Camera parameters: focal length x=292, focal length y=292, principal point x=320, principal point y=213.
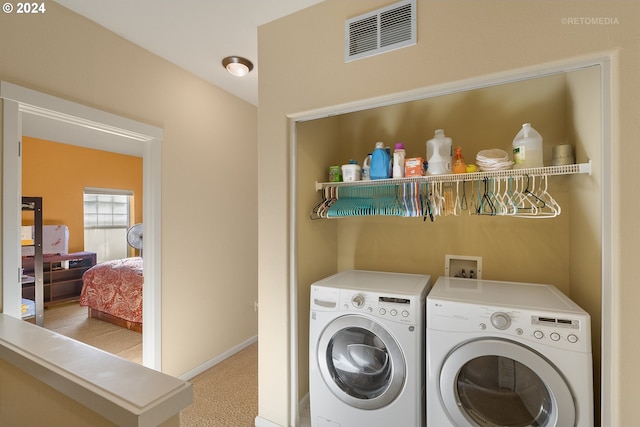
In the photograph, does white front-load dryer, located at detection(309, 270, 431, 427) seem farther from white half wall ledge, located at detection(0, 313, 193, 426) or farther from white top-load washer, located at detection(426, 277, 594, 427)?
white half wall ledge, located at detection(0, 313, 193, 426)

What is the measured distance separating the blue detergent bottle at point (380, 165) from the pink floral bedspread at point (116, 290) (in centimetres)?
316

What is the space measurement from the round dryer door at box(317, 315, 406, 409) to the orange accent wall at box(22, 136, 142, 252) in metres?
4.98

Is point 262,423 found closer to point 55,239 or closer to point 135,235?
point 135,235

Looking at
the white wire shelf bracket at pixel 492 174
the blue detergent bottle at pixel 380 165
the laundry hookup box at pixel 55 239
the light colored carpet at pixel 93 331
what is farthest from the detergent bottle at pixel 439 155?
the laundry hookup box at pixel 55 239

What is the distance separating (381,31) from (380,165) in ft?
2.41

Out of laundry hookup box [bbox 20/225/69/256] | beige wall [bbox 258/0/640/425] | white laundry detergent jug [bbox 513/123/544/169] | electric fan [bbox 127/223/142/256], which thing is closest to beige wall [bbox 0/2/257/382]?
beige wall [bbox 258/0/640/425]

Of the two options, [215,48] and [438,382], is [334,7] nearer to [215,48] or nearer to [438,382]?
[215,48]

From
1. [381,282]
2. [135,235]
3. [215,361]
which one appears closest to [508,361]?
[381,282]

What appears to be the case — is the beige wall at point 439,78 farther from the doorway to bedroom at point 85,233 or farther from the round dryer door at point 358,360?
the doorway to bedroom at point 85,233

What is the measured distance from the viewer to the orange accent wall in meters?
4.43

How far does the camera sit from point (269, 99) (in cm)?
187

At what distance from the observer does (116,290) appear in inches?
143

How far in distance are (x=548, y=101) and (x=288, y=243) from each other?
1842mm

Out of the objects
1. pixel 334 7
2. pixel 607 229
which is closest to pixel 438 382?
pixel 607 229
